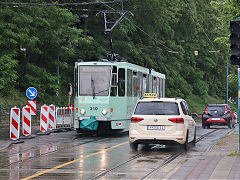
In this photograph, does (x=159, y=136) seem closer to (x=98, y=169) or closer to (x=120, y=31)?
(x=98, y=169)

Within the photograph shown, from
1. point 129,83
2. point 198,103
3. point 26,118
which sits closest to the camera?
point 26,118

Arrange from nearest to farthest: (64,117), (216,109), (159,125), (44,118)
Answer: (159,125)
(44,118)
(64,117)
(216,109)

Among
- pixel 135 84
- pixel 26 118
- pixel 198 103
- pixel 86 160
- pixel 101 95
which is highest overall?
pixel 135 84

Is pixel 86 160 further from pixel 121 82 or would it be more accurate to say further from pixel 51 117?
pixel 51 117

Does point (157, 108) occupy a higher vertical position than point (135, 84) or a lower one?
lower

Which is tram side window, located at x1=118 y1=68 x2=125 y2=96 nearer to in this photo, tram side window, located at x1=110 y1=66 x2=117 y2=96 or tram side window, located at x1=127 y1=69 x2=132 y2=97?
tram side window, located at x1=110 y1=66 x2=117 y2=96

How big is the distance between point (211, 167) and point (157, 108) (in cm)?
524

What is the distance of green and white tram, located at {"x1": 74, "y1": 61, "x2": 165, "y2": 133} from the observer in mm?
25203

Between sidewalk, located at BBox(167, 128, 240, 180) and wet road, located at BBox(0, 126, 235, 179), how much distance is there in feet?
1.19

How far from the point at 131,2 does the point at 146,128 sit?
116 feet

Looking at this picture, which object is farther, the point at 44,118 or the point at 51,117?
the point at 51,117

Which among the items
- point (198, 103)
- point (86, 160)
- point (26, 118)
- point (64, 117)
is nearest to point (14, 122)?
point (26, 118)

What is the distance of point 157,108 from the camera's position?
60.2ft

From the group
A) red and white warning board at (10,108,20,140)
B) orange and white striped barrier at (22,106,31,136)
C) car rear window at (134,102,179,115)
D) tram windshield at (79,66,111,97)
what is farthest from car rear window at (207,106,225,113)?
car rear window at (134,102,179,115)
